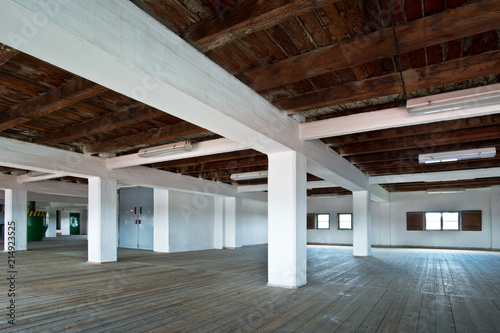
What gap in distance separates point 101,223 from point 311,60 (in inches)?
285

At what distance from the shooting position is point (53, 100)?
4.66 meters

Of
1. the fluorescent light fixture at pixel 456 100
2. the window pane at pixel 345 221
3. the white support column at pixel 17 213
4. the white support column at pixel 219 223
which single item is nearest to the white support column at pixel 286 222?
the fluorescent light fixture at pixel 456 100

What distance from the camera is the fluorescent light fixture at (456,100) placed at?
4297mm

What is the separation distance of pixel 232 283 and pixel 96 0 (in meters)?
4.89

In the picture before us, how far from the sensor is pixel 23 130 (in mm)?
6652

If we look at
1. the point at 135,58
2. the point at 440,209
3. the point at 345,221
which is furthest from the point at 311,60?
the point at 345,221

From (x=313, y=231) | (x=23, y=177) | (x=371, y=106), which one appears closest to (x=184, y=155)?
(x=371, y=106)

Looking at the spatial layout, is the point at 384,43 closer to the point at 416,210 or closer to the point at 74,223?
the point at 416,210

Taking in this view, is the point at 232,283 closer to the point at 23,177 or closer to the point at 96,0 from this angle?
the point at 96,0

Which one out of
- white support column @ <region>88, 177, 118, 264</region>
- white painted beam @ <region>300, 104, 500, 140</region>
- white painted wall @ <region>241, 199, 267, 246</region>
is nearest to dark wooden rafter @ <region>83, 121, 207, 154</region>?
white support column @ <region>88, 177, 118, 264</region>

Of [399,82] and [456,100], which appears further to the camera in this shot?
[456,100]

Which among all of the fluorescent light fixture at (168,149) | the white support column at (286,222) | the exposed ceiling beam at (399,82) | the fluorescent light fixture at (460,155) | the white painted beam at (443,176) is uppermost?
the exposed ceiling beam at (399,82)

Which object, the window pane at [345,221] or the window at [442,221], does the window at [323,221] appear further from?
the window at [442,221]

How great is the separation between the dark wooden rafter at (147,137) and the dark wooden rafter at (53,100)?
191cm
